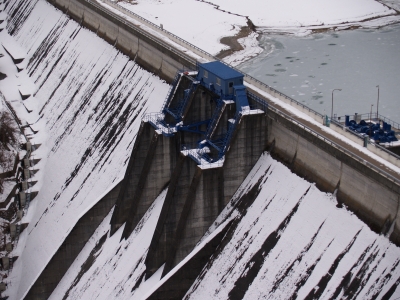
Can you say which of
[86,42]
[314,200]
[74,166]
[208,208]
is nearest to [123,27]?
[86,42]

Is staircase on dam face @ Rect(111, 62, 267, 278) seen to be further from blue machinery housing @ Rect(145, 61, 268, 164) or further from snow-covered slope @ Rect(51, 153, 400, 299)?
snow-covered slope @ Rect(51, 153, 400, 299)

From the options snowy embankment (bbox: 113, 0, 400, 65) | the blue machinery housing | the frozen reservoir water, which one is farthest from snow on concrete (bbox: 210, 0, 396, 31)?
the blue machinery housing

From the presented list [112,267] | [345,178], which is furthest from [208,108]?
[345,178]

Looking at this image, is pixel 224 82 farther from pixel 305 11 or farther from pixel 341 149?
pixel 305 11

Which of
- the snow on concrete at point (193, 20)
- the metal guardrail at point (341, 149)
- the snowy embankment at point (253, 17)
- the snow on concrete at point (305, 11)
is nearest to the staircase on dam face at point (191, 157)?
the metal guardrail at point (341, 149)

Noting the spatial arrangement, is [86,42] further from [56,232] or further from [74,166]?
[56,232]
